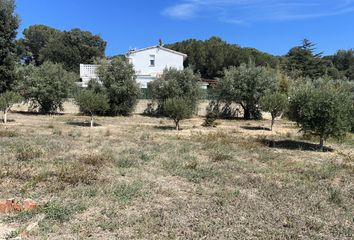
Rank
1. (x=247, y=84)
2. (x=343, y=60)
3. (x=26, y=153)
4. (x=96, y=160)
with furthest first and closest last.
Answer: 1. (x=343, y=60)
2. (x=247, y=84)
3. (x=26, y=153)
4. (x=96, y=160)

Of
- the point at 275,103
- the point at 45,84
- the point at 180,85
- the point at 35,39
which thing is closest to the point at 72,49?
the point at 35,39

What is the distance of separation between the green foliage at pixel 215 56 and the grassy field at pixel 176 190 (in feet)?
153

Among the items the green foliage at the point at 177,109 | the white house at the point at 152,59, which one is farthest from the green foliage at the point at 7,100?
the white house at the point at 152,59

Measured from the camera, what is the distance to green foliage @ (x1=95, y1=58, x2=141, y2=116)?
27.5m

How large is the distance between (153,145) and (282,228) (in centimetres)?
858

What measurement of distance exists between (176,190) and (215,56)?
176ft

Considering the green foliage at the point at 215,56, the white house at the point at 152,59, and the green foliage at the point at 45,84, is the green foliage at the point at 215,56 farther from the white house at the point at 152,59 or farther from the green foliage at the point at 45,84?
the green foliage at the point at 45,84

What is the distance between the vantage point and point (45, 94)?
2633 centimetres

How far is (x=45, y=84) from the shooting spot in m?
26.4

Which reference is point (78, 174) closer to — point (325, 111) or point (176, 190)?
point (176, 190)

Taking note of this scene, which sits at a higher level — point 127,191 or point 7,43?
point 7,43

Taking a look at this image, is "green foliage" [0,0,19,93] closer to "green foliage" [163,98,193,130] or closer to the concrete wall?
the concrete wall

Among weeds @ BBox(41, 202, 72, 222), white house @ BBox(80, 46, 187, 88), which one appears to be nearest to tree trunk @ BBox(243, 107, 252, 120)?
white house @ BBox(80, 46, 187, 88)

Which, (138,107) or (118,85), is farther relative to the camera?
(138,107)
